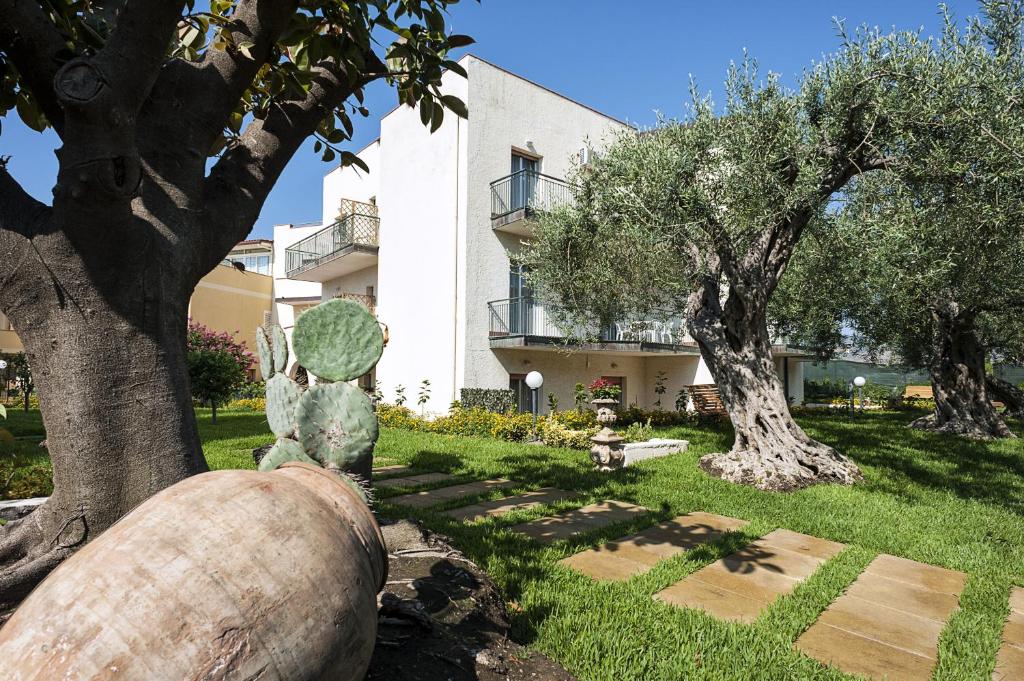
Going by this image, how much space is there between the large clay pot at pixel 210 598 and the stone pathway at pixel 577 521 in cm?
357

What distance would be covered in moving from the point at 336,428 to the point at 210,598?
2.33 meters

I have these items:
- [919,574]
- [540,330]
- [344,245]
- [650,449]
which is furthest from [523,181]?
[919,574]

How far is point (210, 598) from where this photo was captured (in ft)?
4.25

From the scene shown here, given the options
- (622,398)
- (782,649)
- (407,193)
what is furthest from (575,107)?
(782,649)

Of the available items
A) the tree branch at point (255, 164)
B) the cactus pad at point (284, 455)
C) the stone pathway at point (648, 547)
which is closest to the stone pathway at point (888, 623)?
the stone pathway at point (648, 547)

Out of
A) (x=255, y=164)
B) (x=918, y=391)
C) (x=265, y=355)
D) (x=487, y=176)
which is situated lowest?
(x=918, y=391)

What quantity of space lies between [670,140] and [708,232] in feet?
5.14

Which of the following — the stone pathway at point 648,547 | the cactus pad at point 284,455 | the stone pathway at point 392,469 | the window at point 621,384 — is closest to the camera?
the cactus pad at point 284,455

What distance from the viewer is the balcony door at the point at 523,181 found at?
50.2 feet

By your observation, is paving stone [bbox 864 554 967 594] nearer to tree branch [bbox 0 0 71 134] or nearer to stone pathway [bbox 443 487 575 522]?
stone pathway [bbox 443 487 575 522]

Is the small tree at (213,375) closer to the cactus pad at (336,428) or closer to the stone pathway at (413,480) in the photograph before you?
the stone pathway at (413,480)

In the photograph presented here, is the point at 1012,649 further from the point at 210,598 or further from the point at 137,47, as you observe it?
the point at 137,47

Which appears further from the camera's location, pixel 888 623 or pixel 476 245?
pixel 476 245

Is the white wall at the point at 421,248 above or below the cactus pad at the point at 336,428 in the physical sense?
above
